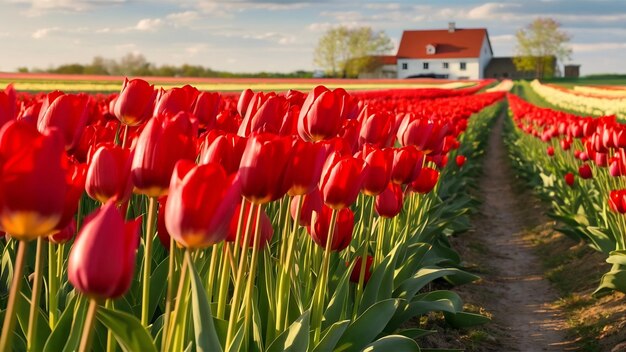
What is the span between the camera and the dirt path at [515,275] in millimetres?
5332

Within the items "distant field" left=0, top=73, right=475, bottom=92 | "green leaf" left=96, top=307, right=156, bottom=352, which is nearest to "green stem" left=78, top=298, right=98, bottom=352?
"green leaf" left=96, top=307, right=156, bottom=352

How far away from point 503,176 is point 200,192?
13431mm

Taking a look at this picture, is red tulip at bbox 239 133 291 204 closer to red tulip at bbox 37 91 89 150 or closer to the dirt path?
red tulip at bbox 37 91 89 150

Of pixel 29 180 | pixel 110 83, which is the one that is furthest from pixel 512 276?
pixel 110 83

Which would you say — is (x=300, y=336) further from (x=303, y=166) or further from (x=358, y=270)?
(x=358, y=270)

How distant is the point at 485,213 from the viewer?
10227 millimetres

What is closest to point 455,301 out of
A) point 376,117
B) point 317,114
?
point 376,117

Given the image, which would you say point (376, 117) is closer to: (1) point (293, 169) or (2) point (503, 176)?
(1) point (293, 169)

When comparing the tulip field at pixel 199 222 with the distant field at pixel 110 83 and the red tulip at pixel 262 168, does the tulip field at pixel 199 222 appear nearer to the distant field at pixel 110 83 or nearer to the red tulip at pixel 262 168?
the red tulip at pixel 262 168

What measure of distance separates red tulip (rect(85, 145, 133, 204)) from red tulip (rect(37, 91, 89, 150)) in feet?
1.50

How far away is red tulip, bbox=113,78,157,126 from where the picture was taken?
2656mm

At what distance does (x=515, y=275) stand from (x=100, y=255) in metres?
6.29

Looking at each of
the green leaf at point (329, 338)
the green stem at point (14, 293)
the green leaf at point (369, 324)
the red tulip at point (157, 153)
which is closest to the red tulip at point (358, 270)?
the green leaf at point (369, 324)

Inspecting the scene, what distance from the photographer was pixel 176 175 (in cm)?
141
